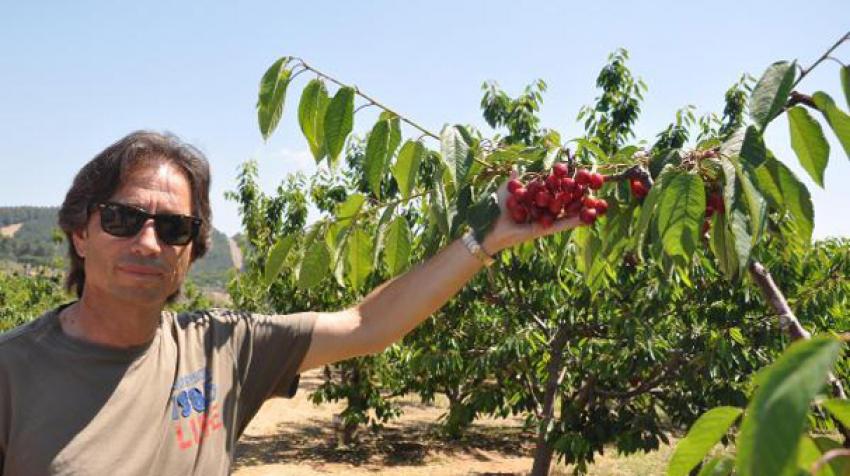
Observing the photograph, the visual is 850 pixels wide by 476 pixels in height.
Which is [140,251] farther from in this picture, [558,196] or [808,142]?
[808,142]

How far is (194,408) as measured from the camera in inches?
65.9

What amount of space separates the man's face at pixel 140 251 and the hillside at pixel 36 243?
89.0m

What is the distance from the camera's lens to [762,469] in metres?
0.44

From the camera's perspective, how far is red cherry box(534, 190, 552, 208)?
148 cm

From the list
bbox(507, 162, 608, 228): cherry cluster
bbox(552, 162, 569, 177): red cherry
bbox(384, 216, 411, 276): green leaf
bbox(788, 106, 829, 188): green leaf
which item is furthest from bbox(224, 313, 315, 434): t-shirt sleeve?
bbox(788, 106, 829, 188): green leaf

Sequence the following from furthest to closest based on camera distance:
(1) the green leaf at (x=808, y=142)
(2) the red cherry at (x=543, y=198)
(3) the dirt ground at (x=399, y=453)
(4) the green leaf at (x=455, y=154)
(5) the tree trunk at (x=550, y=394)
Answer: (3) the dirt ground at (x=399, y=453) → (5) the tree trunk at (x=550, y=394) → (2) the red cherry at (x=543, y=198) → (4) the green leaf at (x=455, y=154) → (1) the green leaf at (x=808, y=142)

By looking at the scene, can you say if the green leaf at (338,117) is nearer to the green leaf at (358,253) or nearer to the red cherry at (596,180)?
the green leaf at (358,253)

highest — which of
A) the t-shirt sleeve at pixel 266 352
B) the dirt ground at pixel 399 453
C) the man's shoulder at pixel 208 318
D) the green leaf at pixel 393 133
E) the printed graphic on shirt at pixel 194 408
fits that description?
the green leaf at pixel 393 133

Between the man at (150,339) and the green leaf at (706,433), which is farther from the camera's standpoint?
the man at (150,339)

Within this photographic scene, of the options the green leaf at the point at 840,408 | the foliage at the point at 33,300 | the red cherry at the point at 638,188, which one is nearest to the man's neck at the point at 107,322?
the red cherry at the point at 638,188

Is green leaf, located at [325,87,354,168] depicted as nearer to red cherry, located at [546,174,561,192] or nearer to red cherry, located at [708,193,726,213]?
red cherry, located at [546,174,561,192]

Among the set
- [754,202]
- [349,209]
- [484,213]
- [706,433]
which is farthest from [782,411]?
[349,209]

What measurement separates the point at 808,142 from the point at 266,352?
1462 millimetres

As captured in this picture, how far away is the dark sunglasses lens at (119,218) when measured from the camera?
1568mm
